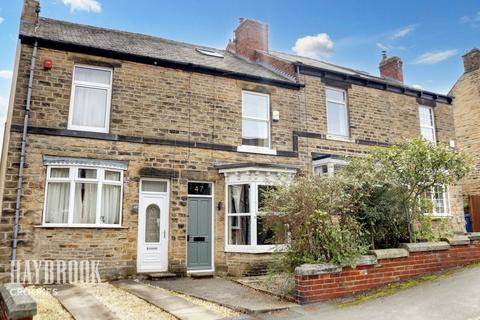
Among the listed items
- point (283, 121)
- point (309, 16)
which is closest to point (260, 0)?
point (309, 16)

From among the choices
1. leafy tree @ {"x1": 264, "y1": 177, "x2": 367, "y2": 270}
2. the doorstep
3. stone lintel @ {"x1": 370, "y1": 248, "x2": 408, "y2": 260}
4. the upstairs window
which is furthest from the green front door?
stone lintel @ {"x1": 370, "y1": 248, "x2": 408, "y2": 260}

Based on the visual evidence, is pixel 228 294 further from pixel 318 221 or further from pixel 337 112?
pixel 337 112

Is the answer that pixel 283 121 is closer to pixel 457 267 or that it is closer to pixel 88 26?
pixel 457 267

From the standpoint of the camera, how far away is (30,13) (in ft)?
36.2

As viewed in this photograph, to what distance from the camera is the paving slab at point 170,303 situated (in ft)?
18.9

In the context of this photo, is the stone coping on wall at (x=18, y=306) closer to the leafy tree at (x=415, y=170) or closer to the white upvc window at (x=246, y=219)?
the white upvc window at (x=246, y=219)

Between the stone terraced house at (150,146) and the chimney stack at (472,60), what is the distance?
968cm

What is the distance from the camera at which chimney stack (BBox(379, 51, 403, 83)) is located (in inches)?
751

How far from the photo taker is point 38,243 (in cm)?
902

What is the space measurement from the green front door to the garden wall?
16.2 feet

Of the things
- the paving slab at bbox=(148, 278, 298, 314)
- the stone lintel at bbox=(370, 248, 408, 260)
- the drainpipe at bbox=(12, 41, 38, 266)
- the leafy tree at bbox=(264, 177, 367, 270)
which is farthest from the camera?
the drainpipe at bbox=(12, 41, 38, 266)

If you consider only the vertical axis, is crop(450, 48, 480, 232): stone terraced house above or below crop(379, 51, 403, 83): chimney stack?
below

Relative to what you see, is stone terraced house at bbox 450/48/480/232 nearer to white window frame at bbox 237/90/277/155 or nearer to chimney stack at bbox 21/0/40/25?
white window frame at bbox 237/90/277/155

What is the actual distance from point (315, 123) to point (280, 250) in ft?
21.5
